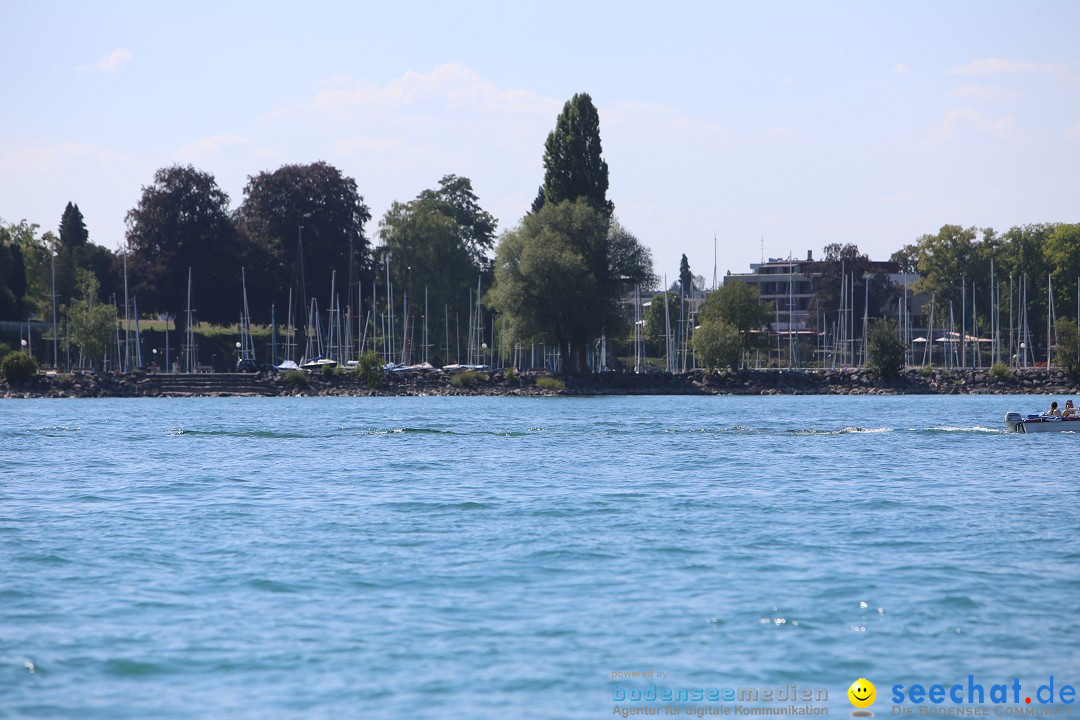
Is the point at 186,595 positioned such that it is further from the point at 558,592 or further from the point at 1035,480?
the point at 1035,480

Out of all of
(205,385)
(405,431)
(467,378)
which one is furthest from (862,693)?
(205,385)

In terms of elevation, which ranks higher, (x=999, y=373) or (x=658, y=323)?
(x=658, y=323)

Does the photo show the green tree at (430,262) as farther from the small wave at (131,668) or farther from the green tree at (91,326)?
the small wave at (131,668)

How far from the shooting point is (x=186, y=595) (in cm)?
1677

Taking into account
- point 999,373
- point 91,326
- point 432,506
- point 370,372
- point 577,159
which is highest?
point 577,159

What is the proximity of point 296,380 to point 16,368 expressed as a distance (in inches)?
738

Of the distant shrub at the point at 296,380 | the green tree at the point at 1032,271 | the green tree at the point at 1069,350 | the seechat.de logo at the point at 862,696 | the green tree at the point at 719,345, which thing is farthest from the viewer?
the green tree at the point at 1032,271

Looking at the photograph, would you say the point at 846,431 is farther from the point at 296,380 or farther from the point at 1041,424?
the point at 296,380

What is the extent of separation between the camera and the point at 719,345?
95875 millimetres

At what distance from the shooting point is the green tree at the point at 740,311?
329 feet

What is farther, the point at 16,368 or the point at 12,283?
the point at 12,283

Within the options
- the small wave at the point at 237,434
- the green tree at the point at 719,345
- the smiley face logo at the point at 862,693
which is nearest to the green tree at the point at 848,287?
the green tree at the point at 719,345

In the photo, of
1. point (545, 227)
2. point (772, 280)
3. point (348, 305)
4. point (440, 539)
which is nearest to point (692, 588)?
point (440, 539)

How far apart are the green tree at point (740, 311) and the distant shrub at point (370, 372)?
2781 cm
